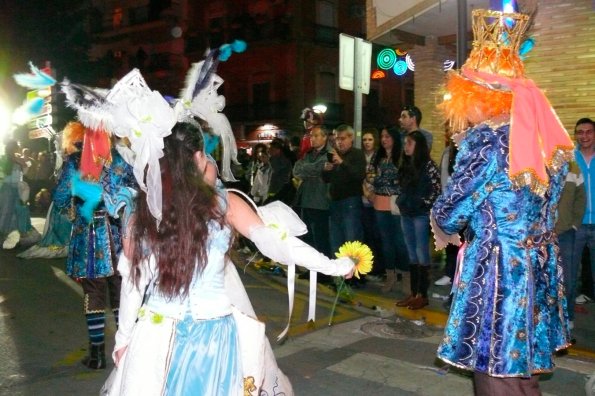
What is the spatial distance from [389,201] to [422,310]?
1331 millimetres

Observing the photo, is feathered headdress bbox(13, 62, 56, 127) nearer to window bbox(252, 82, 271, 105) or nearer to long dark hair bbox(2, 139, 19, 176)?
long dark hair bbox(2, 139, 19, 176)

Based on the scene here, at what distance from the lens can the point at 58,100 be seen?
5.66 metres

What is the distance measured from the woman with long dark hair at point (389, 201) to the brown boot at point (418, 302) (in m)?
0.59

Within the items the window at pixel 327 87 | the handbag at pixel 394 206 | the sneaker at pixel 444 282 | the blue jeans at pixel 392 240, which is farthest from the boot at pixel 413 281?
the window at pixel 327 87

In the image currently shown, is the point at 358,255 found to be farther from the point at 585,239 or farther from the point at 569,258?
the point at 585,239

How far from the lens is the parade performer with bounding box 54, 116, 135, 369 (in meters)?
4.79

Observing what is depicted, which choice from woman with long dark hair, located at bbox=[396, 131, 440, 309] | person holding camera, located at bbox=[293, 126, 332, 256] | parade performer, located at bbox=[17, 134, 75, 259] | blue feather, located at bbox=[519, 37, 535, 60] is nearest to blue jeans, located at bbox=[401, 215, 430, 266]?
woman with long dark hair, located at bbox=[396, 131, 440, 309]

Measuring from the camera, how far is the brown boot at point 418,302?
6.50 metres

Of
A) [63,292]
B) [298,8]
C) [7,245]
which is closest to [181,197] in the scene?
[63,292]

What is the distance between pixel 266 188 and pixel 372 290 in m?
3.33

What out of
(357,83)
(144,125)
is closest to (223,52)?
(144,125)

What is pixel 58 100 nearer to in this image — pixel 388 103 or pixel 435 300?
pixel 435 300

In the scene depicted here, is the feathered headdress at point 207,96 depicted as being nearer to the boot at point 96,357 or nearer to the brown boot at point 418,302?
the boot at point 96,357

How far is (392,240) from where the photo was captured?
7266mm
